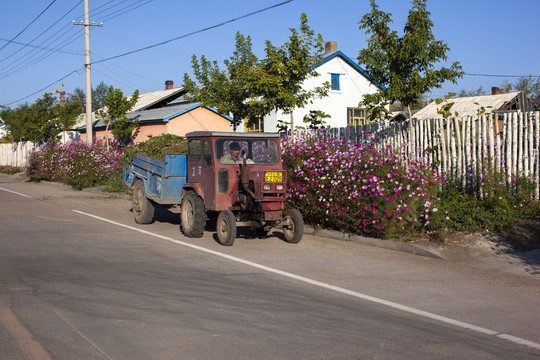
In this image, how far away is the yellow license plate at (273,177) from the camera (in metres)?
10.5

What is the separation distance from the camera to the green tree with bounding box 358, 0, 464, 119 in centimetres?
1327

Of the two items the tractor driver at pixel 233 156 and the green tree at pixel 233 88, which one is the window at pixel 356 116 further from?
the tractor driver at pixel 233 156

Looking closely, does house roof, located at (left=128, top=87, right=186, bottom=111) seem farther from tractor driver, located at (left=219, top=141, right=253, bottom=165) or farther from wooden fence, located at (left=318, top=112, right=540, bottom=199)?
tractor driver, located at (left=219, top=141, right=253, bottom=165)

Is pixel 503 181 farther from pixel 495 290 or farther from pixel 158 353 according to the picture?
pixel 158 353

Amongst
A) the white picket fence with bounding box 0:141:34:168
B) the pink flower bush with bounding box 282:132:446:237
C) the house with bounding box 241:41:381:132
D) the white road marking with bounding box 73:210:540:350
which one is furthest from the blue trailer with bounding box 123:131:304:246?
the white picket fence with bounding box 0:141:34:168

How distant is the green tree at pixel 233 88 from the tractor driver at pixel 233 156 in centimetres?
615

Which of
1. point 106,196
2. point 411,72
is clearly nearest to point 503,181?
point 411,72

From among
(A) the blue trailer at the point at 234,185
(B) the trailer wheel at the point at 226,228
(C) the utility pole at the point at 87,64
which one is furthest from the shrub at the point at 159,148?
(C) the utility pole at the point at 87,64

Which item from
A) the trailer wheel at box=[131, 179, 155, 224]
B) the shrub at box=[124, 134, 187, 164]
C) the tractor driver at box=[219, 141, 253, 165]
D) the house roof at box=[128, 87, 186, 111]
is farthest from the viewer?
the house roof at box=[128, 87, 186, 111]

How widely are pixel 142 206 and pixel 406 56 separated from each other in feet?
24.5

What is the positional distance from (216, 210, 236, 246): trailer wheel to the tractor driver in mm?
1044

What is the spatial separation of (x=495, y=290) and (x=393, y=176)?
4172 mm

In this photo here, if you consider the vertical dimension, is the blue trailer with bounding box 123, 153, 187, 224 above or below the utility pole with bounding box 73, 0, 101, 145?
below

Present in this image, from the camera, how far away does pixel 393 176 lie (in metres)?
11.2
